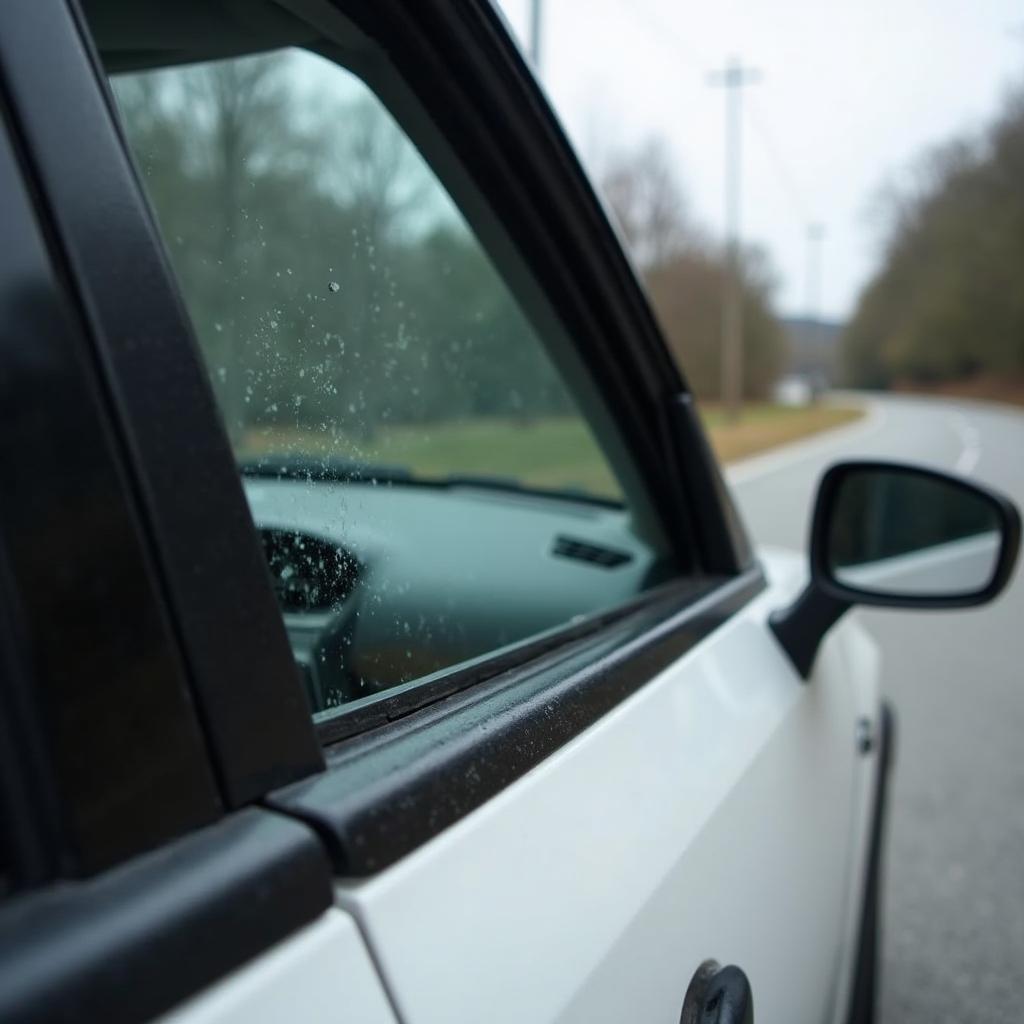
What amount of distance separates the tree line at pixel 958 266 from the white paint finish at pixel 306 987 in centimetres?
5904

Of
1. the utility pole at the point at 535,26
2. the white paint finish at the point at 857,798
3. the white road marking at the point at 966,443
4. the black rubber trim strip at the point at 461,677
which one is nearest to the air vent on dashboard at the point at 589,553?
the black rubber trim strip at the point at 461,677

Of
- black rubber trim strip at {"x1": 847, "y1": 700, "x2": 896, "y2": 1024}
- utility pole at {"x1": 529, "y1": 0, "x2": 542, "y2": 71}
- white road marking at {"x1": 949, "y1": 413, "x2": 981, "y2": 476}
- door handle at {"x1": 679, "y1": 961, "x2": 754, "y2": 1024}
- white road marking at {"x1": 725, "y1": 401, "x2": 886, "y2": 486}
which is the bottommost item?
white road marking at {"x1": 949, "y1": 413, "x2": 981, "y2": 476}

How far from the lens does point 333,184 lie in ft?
6.98

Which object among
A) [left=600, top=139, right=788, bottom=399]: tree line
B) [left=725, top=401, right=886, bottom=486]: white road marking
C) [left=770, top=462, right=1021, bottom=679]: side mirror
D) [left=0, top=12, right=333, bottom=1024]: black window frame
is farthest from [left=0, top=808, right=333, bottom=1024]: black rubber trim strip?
[left=600, top=139, right=788, bottom=399]: tree line

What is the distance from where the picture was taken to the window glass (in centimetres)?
108

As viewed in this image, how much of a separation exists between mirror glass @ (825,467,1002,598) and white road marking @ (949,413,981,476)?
953 centimetres

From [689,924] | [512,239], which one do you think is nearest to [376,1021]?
[689,924]

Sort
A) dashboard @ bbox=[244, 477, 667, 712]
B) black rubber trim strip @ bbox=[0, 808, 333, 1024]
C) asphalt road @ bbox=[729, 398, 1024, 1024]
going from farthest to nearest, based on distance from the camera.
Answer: asphalt road @ bbox=[729, 398, 1024, 1024] → dashboard @ bbox=[244, 477, 667, 712] → black rubber trim strip @ bbox=[0, 808, 333, 1024]

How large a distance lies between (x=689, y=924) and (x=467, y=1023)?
0.42m

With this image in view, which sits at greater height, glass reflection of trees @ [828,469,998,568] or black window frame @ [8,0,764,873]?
black window frame @ [8,0,764,873]

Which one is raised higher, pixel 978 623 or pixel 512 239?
pixel 512 239

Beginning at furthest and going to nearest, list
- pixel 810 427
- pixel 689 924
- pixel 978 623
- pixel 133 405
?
pixel 810 427 < pixel 978 623 < pixel 689 924 < pixel 133 405

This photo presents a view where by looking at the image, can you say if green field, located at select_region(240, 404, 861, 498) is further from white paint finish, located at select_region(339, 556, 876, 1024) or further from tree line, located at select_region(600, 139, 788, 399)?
tree line, located at select_region(600, 139, 788, 399)

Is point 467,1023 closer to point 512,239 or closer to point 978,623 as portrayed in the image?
point 512,239
